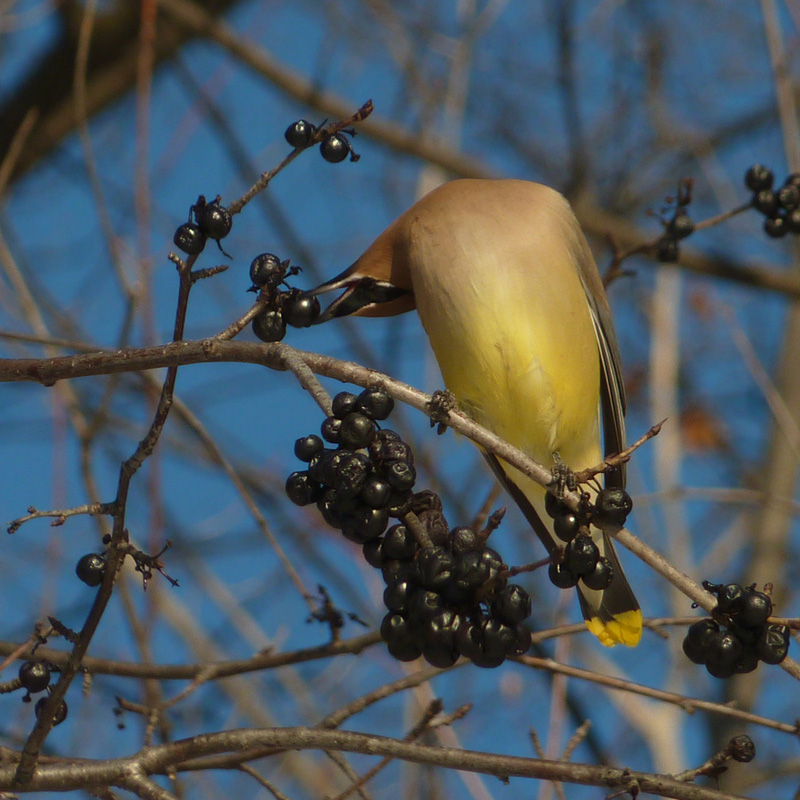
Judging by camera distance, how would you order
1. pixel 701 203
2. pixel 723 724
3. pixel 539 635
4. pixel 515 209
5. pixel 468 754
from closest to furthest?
pixel 468 754, pixel 539 635, pixel 515 209, pixel 723 724, pixel 701 203

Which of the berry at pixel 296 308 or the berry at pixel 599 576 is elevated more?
the berry at pixel 296 308

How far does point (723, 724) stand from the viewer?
6.69 metres

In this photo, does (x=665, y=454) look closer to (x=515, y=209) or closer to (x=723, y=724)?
(x=723, y=724)

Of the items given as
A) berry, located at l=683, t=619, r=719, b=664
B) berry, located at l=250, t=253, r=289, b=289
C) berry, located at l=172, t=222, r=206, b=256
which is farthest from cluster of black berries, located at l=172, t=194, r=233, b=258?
berry, located at l=683, t=619, r=719, b=664

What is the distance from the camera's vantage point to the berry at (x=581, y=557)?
240 centimetres

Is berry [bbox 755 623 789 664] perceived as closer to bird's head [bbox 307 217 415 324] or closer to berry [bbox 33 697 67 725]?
berry [bbox 33 697 67 725]

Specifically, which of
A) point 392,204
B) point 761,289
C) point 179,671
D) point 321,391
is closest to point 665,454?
point 761,289

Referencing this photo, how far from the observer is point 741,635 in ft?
7.59

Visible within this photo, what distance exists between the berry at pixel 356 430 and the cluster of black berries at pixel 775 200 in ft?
7.42

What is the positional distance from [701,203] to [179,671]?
6.13 m

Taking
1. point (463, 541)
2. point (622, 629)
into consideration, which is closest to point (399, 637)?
point (463, 541)

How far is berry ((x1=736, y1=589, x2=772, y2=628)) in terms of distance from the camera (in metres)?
2.27

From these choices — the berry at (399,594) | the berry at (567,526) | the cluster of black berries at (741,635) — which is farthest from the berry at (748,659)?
the berry at (399,594)

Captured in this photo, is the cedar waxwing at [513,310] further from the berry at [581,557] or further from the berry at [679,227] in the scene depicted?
the berry at [581,557]
